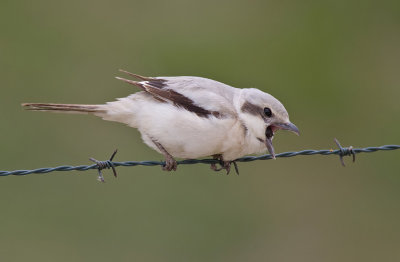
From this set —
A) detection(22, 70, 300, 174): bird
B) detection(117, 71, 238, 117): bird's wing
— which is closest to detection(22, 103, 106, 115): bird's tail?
detection(22, 70, 300, 174): bird

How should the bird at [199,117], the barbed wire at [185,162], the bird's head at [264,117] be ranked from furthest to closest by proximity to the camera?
the bird's head at [264,117] < the bird at [199,117] < the barbed wire at [185,162]

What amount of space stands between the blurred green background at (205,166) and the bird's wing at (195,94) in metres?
3.07

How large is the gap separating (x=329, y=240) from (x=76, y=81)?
475 cm

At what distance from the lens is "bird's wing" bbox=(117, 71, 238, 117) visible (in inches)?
251

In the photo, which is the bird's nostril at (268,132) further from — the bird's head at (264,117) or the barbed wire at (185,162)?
the barbed wire at (185,162)

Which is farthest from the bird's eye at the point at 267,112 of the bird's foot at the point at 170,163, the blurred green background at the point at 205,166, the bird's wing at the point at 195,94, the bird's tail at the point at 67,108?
the blurred green background at the point at 205,166

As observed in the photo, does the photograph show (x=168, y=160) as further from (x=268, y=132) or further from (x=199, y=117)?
(x=268, y=132)

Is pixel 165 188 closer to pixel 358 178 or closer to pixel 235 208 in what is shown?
pixel 235 208

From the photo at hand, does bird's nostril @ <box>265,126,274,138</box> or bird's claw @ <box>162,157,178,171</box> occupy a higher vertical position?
bird's nostril @ <box>265,126,274,138</box>

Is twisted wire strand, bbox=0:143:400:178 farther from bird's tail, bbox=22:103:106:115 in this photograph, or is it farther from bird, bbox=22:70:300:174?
bird's tail, bbox=22:103:106:115

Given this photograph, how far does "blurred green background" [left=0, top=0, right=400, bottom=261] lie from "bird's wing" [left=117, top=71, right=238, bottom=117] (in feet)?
10.1

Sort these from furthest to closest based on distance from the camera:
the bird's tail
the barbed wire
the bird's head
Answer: the bird's tail < the bird's head < the barbed wire

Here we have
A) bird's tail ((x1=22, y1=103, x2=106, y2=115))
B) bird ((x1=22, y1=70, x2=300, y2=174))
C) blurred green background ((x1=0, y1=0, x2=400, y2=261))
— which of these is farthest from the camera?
blurred green background ((x1=0, y1=0, x2=400, y2=261))

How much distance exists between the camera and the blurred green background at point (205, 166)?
31.1 feet
